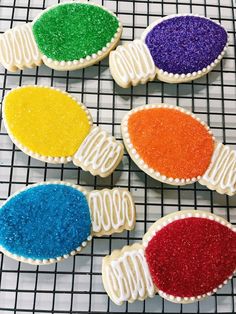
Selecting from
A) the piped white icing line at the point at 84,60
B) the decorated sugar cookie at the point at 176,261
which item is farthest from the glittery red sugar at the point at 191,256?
the piped white icing line at the point at 84,60

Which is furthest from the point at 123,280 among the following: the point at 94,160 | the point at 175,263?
the point at 94,160

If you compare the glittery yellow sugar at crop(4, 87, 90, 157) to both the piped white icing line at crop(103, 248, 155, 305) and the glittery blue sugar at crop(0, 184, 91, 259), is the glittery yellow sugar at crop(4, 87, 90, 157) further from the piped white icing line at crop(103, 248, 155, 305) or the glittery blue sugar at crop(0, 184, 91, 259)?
the piped white icing line at crop(103, 248, 155, 305)

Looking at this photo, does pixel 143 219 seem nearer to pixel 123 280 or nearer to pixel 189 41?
pixel 123 280

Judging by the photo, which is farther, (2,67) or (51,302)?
(2,67)

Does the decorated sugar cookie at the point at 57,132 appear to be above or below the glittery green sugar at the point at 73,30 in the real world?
below

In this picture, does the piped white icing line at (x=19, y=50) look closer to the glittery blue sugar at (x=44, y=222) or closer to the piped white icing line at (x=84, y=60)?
the piped white icing line at (x=84, y=60)

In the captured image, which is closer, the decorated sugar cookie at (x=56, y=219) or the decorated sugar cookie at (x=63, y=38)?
the decorated sugar cookie at (x=56, y=219)

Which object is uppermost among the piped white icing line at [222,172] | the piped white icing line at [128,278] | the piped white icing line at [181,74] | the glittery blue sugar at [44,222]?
the piped white icing line at [181,74]

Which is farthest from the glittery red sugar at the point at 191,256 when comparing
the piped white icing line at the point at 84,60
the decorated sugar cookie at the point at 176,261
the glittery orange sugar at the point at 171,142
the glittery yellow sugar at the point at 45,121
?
the piped white icing line at the point at 84,60
